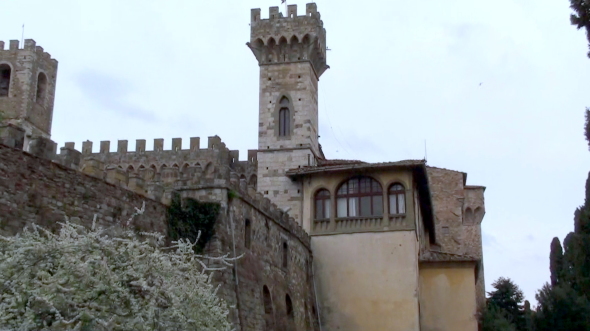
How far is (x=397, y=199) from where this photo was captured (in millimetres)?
29906

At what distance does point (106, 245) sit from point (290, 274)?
17.0 m

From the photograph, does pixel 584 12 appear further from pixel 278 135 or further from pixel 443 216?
pixel 443 216

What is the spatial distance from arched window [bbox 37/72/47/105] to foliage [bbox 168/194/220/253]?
30.8 m

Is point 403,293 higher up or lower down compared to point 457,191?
lower down

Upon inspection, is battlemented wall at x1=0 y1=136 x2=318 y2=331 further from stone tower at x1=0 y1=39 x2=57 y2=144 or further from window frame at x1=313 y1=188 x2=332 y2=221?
stone tower at x1=0 y1=39 x2=57 y2=144

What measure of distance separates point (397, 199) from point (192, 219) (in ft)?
38.8

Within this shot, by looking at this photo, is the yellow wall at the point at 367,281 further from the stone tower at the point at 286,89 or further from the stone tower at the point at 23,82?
the stone tower at the point at 23,82

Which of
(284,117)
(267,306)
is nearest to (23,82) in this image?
(284,117)

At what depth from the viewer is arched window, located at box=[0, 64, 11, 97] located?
46.9 metres

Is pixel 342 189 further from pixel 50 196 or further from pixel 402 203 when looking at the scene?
pixel 50 196

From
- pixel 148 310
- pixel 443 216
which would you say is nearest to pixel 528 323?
pixel 443 216

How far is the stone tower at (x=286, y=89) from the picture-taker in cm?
3322

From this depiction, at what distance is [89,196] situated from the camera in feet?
53.4

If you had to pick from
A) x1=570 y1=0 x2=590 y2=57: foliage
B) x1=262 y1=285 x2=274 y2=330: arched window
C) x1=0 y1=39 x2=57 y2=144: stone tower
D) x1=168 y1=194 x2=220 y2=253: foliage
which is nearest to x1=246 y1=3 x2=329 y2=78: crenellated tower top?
x1=262 y1=285 x2=274 y2=330: arched window
